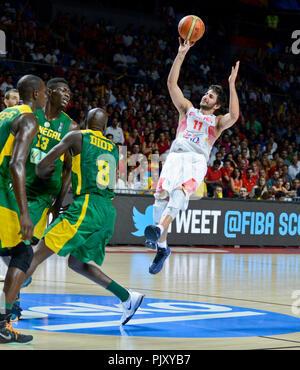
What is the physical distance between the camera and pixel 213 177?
17156 millimetres

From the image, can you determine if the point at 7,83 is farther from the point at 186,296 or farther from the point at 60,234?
the point at 60,234

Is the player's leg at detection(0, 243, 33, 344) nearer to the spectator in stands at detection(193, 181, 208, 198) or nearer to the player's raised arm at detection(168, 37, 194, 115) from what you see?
the player's raised arm at detection(168, 37, 194, 115)

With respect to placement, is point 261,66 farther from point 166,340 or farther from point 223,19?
point 166,340

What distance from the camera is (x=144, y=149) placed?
16.4 m

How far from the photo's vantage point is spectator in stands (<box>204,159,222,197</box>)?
1700 cm

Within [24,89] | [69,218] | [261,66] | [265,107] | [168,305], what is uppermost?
[261,66]

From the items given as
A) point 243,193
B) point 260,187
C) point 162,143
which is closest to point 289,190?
point 260,187

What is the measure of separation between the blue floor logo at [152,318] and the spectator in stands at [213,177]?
356 inches

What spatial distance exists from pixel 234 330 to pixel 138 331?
871 millimetres

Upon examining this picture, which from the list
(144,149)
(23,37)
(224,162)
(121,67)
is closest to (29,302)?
(144,149)

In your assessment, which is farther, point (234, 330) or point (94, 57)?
point (94, 57)

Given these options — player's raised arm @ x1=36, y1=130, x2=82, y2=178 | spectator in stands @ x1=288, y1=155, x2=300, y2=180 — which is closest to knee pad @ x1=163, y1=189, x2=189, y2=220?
player's raised arm @ x1=36, y1=130, x2=82, y2=178

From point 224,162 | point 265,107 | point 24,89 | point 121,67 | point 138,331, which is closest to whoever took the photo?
point 24,89

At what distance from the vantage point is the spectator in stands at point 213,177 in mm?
17000
